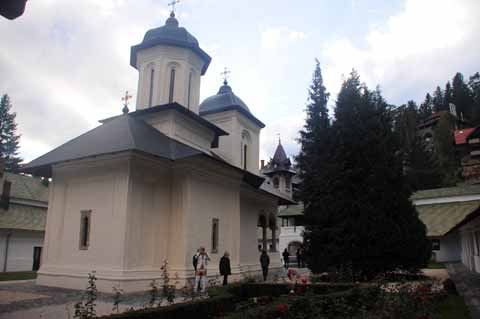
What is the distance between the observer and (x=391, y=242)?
15.3 meters

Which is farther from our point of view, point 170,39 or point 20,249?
point 20,249

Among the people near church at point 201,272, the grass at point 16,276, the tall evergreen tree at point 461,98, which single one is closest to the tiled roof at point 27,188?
the grass at point 16,276

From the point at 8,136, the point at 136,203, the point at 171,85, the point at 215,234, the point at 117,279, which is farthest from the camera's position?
the point at 8,136

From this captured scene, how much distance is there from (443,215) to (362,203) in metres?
21.2

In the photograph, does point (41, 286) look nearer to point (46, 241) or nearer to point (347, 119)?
point (46, 241)

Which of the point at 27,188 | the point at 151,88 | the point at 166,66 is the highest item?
the point at 166,66

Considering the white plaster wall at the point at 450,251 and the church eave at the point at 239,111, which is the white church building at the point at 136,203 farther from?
the white plaster wall at the point at 450,251

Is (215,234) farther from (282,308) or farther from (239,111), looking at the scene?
(239,111)

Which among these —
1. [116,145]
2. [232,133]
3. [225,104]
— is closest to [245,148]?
[232,133]

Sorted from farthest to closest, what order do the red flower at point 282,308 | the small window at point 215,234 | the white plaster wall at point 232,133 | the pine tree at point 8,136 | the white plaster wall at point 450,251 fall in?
the pine tree at point 8,136 → the white plaster wall at point 450,251 → the white plaster wall at point 232,133 → the small window at point 215,234 → the red flower at point 282,308

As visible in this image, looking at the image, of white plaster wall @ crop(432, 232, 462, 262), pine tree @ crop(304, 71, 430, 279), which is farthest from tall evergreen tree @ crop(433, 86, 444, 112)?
pine tree @ crop(304, 71, 430, 279)

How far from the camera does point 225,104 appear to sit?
88.4 ft

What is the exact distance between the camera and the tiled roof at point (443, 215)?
100ft

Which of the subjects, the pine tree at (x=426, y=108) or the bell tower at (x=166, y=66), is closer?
the bell tower at (x=166, y=66)
